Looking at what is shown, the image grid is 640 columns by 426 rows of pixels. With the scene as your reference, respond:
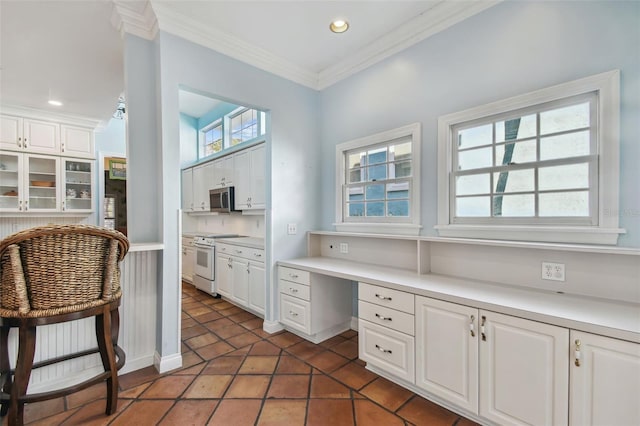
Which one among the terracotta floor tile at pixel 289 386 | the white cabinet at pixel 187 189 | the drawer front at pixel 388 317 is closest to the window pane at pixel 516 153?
the drawer front at pixel 388 317

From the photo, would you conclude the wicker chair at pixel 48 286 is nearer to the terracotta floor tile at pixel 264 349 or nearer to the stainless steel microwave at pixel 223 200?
the terracotta floor tile at pixel 264 349

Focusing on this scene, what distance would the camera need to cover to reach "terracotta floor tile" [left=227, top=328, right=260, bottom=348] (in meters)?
2.81

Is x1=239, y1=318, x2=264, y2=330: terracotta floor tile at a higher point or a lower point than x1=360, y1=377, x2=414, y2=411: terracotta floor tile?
lower

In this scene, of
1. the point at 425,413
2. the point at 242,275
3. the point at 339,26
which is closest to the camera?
the point at 425,413

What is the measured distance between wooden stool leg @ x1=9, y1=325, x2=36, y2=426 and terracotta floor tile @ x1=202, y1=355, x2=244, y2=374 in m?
1.05

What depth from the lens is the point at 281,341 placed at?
2.88 m

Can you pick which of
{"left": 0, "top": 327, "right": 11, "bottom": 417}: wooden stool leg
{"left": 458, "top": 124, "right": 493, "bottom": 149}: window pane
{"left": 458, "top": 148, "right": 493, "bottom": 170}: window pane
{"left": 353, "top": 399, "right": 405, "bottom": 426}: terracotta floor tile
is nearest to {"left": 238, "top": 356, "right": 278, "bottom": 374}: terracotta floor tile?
{"left": 353, "top": 399, "right": 405, "bottom": 426}: terracotta floor tile

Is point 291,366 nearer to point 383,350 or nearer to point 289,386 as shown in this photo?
point 289,386

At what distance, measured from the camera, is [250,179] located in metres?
4.08

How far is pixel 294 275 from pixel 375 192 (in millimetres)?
1190

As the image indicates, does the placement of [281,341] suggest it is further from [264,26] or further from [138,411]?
[264,26]

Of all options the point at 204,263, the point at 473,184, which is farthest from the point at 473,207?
the point at 204,263

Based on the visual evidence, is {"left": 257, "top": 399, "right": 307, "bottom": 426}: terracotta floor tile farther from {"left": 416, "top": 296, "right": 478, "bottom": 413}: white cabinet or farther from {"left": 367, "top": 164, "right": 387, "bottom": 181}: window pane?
{"left": 367, "top": 164, "right": 387, "bottom": 181}: window pane

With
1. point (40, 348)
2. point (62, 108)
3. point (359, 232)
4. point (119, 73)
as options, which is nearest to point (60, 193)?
point (62, 108)
